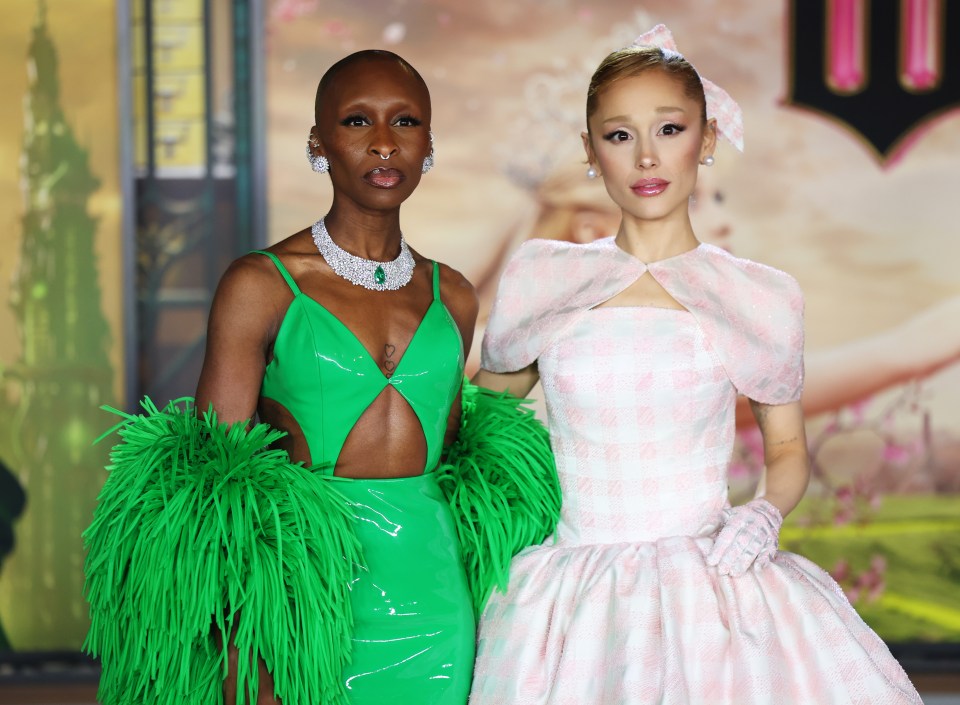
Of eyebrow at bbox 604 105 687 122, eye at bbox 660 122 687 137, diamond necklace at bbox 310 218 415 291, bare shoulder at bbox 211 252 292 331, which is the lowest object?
bare shoulder at bbox 211 252 292 331

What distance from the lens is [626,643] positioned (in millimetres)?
1566

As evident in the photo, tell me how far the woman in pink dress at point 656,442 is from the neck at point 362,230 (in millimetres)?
236

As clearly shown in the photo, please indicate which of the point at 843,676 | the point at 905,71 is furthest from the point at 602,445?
the point at 905,71

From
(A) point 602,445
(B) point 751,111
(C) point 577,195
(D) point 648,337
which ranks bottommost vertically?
(A) point 602,445

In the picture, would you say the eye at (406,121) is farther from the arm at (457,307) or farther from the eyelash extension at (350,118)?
the arm at (457,307)

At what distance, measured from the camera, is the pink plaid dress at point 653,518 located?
5.07 feet

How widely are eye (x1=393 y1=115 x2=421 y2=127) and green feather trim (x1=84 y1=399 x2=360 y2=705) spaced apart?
474 mm

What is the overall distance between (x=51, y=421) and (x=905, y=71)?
299 cm

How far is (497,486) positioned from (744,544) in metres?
0.39

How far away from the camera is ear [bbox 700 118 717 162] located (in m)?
1.83

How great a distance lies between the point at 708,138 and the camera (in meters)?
1.83

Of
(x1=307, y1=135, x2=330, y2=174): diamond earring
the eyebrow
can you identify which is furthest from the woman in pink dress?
(x1=307, y1=135, x2=330, y2=174): diamond earring

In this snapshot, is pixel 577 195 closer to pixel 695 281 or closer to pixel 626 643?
pixel 695 281

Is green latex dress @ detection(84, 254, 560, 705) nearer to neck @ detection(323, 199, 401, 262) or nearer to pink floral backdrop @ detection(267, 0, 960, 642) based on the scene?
neck @ detection(323, 199, 401, 262)
